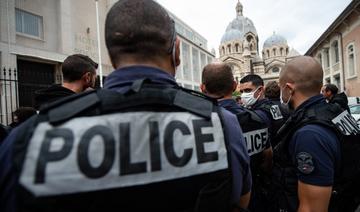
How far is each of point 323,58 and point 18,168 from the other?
→ 111 feet

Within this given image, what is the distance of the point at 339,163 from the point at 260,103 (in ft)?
5.88

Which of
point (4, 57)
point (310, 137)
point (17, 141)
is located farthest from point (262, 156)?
point (4, 57)

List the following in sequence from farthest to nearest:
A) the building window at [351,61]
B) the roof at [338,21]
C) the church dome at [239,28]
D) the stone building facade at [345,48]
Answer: the church dome at [239,28], the building window at [351,61], the stone building facade at [345,48], the roof at [338,21]

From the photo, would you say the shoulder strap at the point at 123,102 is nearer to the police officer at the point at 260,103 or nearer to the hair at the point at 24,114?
the police officer at the point at 260,103

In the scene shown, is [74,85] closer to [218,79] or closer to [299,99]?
[218,79]

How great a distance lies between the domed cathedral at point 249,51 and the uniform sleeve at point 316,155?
72.9m

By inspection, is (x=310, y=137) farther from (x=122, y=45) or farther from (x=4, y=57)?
(x=4, y=57)

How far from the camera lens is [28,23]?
40.5 feet

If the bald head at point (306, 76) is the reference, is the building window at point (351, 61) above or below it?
above

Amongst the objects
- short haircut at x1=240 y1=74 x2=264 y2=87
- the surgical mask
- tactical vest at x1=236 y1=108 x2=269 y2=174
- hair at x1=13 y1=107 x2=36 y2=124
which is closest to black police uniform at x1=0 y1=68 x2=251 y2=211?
tactical vest at x1=236 y1=108 x2=269 y2=174

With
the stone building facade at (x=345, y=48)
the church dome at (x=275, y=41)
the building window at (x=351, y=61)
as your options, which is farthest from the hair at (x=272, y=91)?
the church dome at (x=275, y=41)

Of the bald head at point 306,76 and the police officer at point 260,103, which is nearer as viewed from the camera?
the bald head at point 306,76

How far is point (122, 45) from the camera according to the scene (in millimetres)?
1291

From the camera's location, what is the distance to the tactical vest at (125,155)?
103 centimetres
